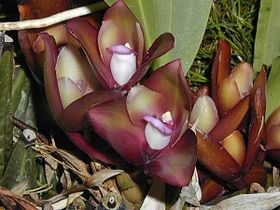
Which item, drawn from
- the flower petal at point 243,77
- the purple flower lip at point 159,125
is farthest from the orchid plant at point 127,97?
the flower petal at point 243,77

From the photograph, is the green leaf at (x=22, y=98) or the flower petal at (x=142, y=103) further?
the green leaf at (x=22, y=98)

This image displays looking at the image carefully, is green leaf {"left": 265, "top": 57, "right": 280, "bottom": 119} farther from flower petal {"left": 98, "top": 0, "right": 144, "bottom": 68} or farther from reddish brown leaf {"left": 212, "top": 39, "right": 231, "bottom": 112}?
flower petal {"left": 98, "top": 0, "right": 144, "bottom": 68}

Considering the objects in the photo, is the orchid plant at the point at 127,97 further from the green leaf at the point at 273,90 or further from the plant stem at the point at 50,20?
the green leaf at the point at 273,90

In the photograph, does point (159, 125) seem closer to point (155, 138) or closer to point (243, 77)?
point (155, 138)

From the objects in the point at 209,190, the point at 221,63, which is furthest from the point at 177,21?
the point at 209,190

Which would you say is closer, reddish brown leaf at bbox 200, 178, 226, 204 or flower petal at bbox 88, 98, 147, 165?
flower petal at bbox 88, 98, 147, 165

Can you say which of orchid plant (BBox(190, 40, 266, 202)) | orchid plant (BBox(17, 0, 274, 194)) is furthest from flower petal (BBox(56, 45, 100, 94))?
orchid plant (BBox(190, 40, 266, 202))

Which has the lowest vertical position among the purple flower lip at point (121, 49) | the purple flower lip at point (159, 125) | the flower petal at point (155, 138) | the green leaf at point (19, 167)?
the green leaf at point (19, 167)
